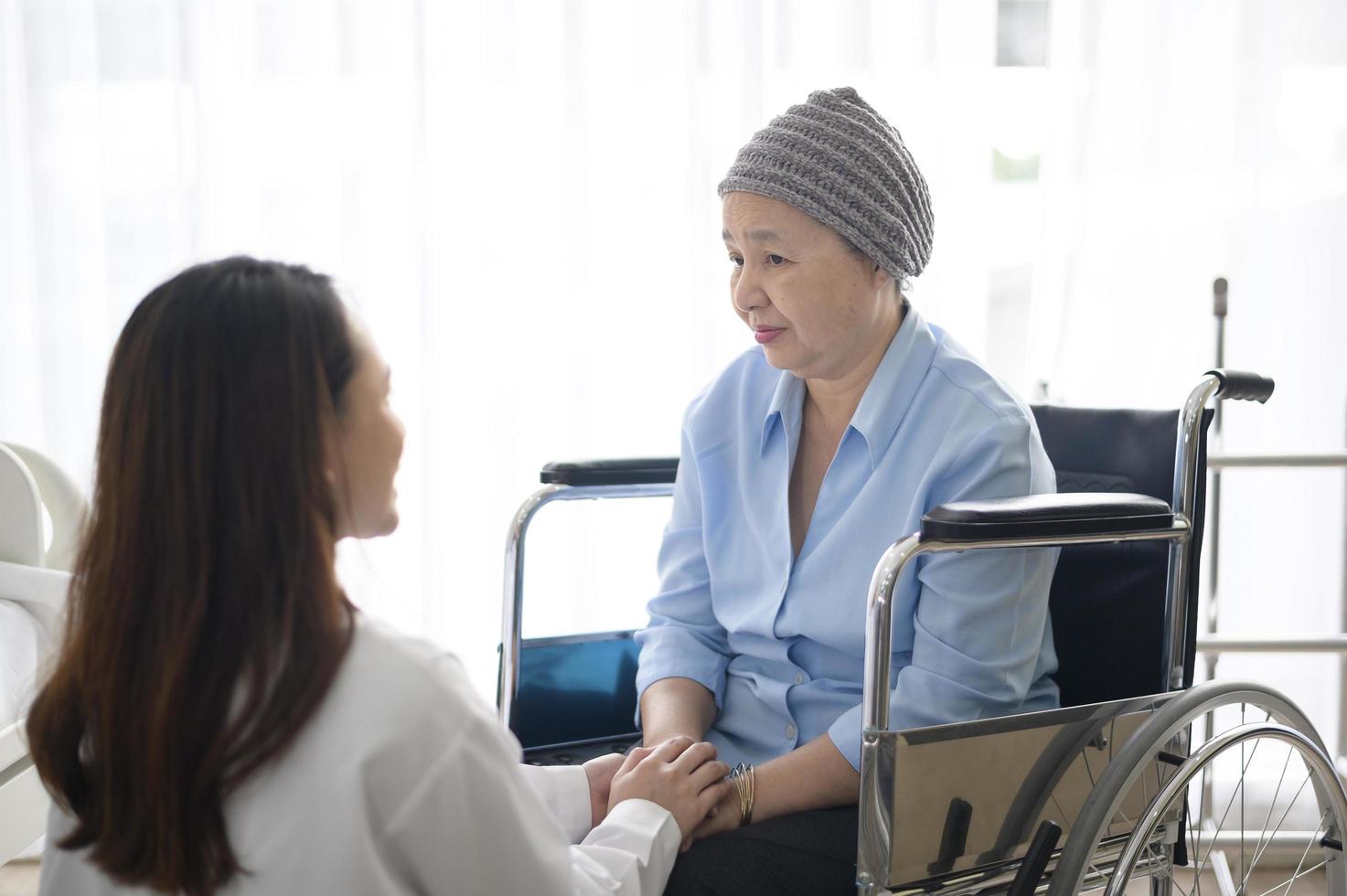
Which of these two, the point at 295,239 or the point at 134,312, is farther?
the point at 295,239

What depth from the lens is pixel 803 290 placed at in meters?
1.35

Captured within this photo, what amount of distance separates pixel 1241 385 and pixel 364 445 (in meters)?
1.03

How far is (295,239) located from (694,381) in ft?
2.81

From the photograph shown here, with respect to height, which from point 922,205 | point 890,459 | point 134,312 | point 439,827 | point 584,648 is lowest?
point 584,648

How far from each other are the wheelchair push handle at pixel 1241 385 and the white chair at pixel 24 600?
1304 mm

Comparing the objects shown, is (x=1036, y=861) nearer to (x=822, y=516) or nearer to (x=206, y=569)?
(x=822, y=516)

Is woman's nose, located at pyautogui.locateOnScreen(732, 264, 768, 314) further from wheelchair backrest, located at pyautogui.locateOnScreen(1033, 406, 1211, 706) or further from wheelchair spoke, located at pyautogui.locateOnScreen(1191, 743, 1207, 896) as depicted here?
wheelchair spoke, located at pyautogui.locateOnScreen(1191, 743, 1207, 896)

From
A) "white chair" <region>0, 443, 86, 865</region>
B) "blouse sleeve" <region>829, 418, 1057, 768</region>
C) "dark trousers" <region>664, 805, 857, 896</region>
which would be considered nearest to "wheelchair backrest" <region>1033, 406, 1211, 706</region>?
"blouse sleeve" <region>829, 418, 1057, 768</region>

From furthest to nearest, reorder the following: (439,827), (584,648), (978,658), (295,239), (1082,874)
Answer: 1. (295,239)
2. (584,648)
3. (978,658)
4. (1082,874)
5. (439,827)

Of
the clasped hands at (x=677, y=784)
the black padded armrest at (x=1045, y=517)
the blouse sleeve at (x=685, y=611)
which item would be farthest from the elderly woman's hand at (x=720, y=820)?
the black padded armrest at (x=1045, y=517)

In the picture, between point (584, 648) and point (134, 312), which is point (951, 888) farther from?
point (134, 312)

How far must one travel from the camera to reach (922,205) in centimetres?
141

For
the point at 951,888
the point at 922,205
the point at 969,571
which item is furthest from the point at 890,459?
the point at 951,888

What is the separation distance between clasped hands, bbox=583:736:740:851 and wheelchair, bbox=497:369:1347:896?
0.16 metres
